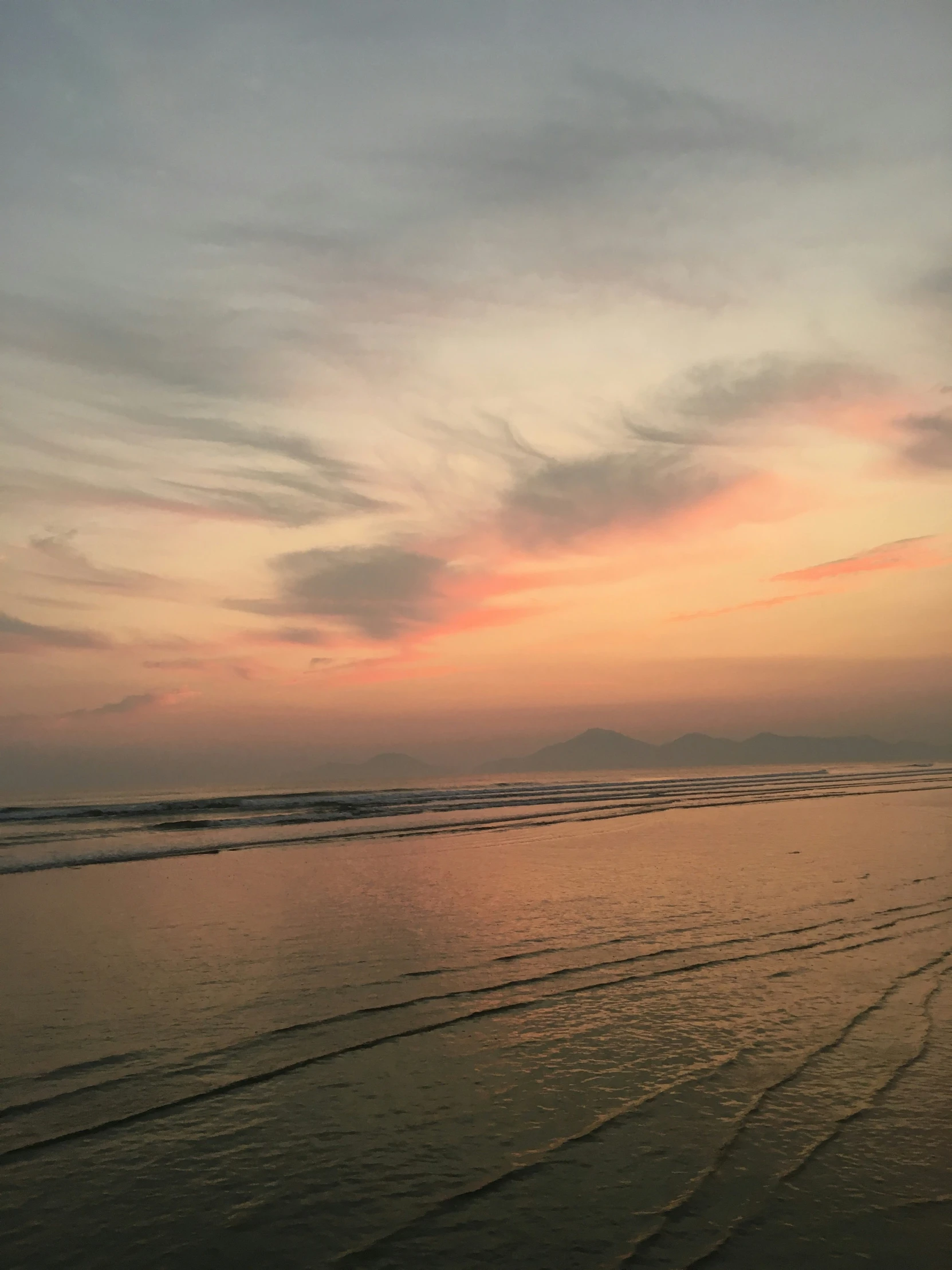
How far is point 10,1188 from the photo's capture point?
589 cm

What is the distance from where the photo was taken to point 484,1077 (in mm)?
7828

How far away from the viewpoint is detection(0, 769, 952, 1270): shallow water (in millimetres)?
5379

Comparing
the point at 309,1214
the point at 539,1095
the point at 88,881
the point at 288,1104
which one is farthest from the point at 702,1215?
the point at 88,881

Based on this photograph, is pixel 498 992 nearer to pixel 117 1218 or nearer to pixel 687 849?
pixel 117 1218

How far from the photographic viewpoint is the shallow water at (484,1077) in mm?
5379

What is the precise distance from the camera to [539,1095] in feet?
24.3

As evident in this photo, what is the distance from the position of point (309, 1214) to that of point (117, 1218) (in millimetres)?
1288

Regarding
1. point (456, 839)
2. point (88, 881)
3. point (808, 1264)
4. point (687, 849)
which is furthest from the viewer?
Result: point (456, 839)

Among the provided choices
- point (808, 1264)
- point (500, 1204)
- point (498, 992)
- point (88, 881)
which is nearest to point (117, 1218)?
point (500, 1204)

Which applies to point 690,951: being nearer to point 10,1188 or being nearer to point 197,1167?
point 197,1167

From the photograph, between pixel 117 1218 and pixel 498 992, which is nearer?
pixel 117 1218

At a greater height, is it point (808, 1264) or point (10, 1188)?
point (10, 1188)

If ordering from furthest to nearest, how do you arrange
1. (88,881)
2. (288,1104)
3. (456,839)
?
(456,839) → (88,881) → (288,1104)

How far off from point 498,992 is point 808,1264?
5.90 m
